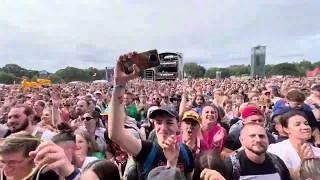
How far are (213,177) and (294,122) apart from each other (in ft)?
5.85

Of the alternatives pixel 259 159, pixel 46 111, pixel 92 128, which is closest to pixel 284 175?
pixel 259 159

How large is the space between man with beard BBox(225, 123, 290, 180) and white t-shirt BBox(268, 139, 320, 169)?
0.40 metres

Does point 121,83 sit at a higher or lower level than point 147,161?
higher

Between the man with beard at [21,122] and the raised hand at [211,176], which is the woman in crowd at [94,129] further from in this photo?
the raised hand at [211,176]

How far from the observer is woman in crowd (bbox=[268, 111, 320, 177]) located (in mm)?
3064

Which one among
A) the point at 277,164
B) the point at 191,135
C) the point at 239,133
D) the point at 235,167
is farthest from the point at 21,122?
the point at 277,164

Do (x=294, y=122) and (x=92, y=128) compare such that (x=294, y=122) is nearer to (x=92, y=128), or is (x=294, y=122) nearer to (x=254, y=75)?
(x=92, y=128)

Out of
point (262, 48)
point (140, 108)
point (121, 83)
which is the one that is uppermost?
point (262, 48)

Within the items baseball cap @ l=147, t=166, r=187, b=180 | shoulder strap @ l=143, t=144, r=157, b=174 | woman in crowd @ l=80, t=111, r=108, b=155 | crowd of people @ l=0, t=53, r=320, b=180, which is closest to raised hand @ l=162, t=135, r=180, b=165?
crowd of people @ l=0, t=53, r=320, b=180

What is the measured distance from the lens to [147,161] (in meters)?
2.48

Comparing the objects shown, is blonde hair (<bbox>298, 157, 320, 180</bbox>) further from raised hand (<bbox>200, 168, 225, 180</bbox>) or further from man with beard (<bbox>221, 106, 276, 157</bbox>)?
man with beard (<bbox>221, 106, 276, 157</bbox>)

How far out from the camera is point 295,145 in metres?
3.24

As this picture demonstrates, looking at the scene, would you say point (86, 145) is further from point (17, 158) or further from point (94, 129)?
point (17, 158)

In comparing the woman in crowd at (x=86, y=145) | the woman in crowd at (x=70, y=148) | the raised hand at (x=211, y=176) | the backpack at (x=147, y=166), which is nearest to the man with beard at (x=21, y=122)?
the woman in crowd at (x=86, y=145)
